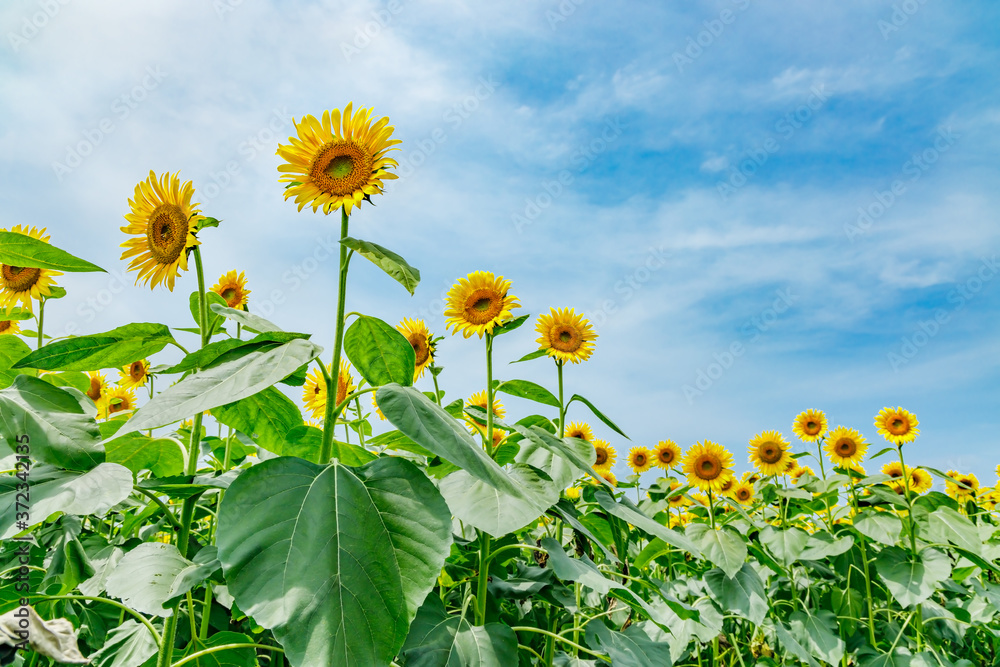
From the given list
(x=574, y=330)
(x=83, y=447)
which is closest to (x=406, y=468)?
(x=83, y=447)

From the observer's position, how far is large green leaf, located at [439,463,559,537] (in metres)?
1.24

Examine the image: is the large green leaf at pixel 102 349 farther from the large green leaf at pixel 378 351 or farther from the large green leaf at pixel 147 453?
the large green leaf at pixel 378 351

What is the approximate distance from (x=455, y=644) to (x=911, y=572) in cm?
267

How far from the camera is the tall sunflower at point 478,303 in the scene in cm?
221

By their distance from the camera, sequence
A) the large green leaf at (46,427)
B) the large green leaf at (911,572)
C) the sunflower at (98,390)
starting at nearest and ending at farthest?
the large green leaf at (46,427) < the large green leaf at (911,572) < the sunflower at (98,390)

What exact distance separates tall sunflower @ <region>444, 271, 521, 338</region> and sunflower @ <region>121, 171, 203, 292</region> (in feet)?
3.01

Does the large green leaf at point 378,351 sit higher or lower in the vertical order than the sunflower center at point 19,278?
lower

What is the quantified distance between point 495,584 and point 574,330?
119 cm

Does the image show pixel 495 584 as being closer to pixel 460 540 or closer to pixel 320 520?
pixel 460 540

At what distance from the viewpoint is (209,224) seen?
4.75ft

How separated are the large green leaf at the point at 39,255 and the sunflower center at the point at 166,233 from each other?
0.68 ft

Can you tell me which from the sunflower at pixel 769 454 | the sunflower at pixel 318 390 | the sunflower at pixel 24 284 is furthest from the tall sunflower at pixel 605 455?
the sunflower at pixel 24 284

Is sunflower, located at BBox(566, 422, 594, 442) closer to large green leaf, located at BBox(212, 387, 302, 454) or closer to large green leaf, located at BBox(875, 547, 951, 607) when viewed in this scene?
large green leaf, located at BBox(875, 547, 951, 607)

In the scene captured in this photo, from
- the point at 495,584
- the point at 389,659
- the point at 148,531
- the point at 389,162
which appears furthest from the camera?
the point at 148,531
